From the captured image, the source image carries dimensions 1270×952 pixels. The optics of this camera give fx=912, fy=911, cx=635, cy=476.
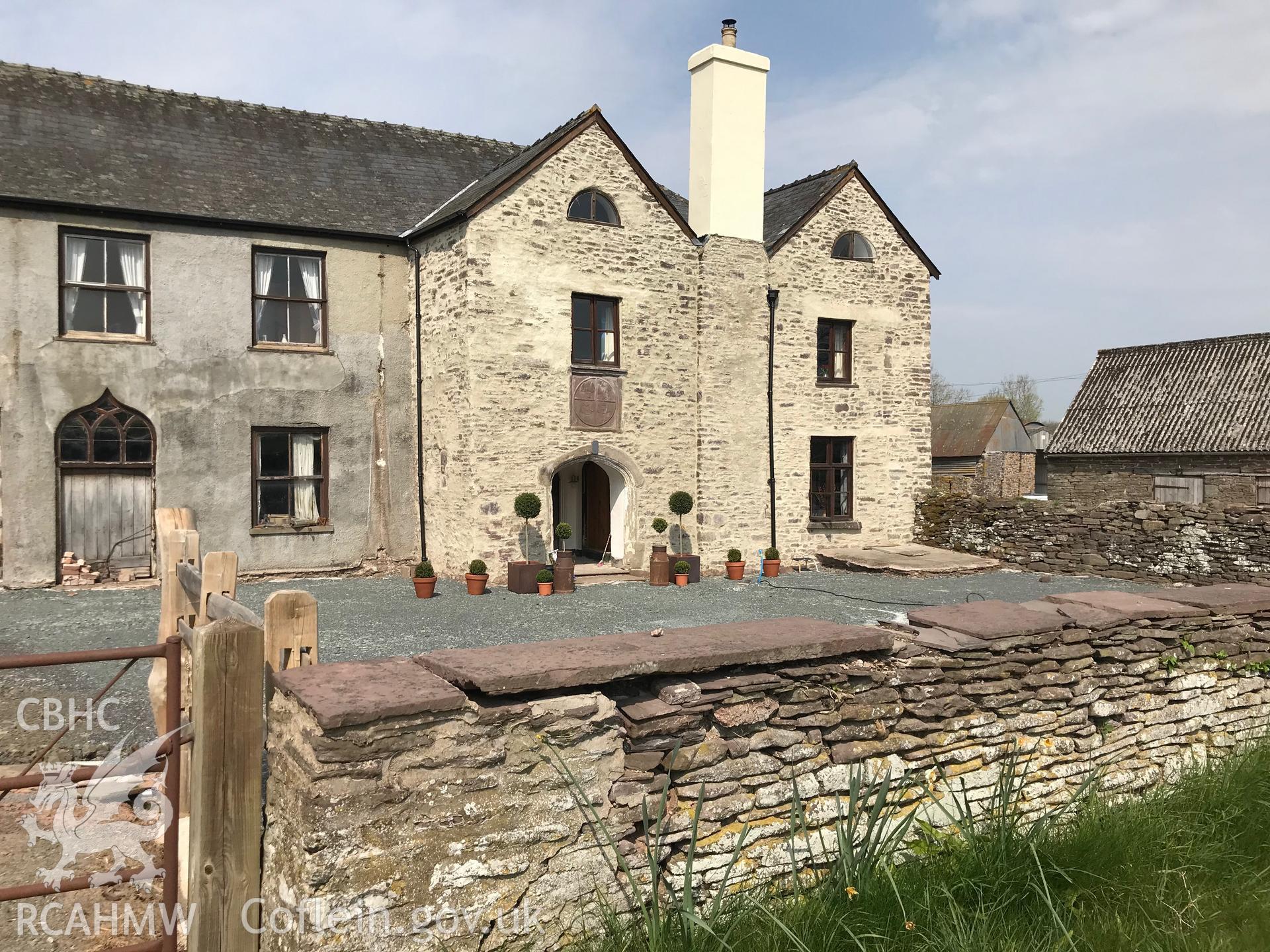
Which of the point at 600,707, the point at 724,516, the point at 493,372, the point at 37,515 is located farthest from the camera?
the point at 724,516

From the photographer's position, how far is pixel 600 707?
3.74 m

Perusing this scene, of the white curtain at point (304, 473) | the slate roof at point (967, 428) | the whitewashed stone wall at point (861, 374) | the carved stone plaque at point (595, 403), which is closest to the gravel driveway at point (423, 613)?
the white curtain at point (304, 473)

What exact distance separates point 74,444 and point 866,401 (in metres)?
14.7

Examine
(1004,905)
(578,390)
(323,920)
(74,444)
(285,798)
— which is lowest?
(1004,905)

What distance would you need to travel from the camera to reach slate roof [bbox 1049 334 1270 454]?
75.3ft

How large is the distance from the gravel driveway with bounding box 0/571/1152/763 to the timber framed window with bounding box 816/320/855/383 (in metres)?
4.35

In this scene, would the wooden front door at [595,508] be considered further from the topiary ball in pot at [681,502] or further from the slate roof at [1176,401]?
the slate roof at [1176,401]

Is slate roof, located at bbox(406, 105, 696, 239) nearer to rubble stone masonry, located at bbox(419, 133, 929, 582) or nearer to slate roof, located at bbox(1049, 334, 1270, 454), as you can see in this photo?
rubble stone masonry, located at bbox(419, 133, 929, 582)

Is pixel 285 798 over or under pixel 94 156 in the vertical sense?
under

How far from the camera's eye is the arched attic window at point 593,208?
52.9 feet

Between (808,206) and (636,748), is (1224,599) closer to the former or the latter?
(636,748)

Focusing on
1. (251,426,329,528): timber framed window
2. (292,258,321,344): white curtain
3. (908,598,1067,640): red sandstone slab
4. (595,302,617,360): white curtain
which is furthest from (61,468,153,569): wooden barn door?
(908,598,1067,640): red sandstone slab

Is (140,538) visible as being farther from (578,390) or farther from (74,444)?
(578,390)

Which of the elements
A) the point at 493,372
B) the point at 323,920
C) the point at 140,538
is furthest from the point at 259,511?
the point at 323,920
